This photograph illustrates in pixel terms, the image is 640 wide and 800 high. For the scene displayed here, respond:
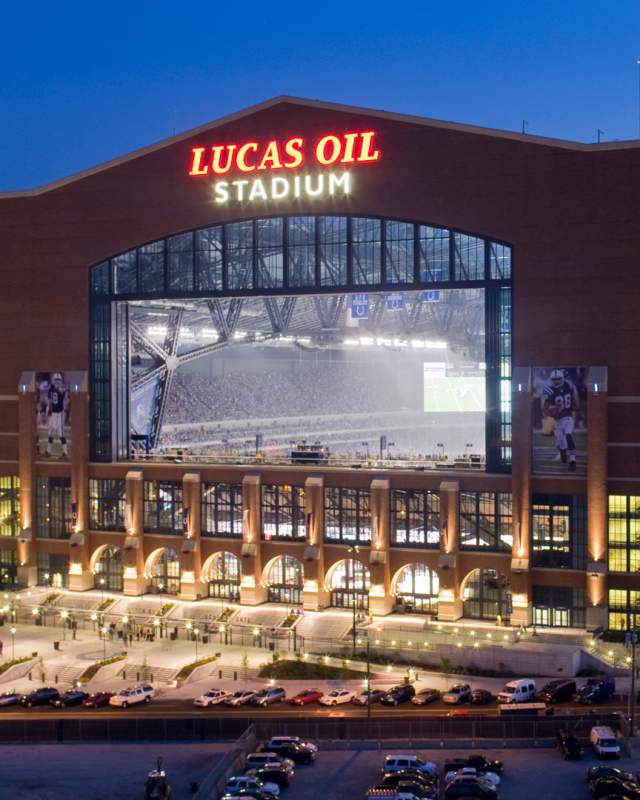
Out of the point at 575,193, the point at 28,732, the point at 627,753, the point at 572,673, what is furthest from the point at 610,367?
the point at 28,732

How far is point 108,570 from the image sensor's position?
98.2 meters

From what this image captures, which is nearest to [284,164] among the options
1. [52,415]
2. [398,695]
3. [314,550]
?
[52,415]

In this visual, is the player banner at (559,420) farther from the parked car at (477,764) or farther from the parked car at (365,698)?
the parked car at (477,764)

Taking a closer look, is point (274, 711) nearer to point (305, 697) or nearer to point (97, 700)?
point (305, 697)

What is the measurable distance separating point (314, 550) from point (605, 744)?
Result: 33.1 m

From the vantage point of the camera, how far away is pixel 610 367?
266 ft

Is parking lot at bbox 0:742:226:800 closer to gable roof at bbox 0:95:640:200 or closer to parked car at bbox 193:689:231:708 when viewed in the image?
parked car at bbox 193:689:231:708

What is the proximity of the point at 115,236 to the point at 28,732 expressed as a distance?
142ft

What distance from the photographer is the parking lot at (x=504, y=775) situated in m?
54.8

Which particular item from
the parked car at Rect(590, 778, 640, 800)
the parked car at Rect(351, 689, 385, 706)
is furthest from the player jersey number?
the parked car at Rect(590, 778, 640, 800)

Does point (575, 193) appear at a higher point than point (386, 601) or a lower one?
higher

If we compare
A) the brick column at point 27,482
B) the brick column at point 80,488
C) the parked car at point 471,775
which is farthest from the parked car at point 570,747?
the brick column at point 27,482

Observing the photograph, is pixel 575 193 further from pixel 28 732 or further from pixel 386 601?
pixel 28 732

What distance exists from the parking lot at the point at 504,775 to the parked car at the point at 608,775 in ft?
2.18
